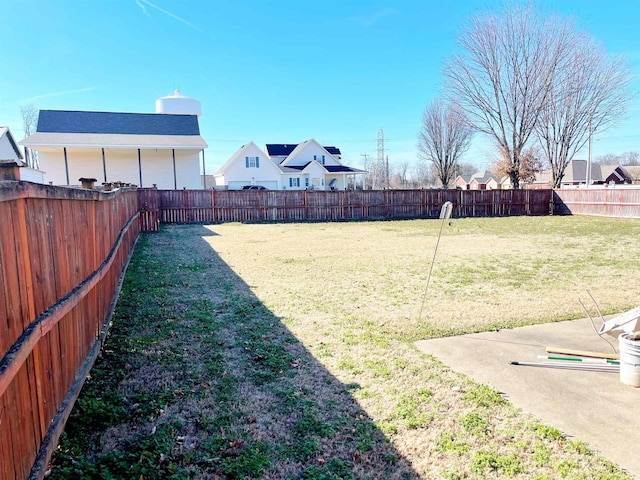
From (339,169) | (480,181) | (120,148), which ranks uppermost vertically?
(120,148)

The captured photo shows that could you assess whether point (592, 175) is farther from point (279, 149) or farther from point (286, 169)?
point (286, 169)

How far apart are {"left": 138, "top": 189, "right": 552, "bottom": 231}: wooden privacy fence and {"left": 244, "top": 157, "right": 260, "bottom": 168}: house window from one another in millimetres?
15810

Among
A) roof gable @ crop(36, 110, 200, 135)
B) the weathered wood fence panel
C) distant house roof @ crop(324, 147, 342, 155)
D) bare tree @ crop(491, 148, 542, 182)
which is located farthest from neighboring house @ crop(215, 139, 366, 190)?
the weathered wood fence panel

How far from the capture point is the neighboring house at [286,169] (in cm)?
3691

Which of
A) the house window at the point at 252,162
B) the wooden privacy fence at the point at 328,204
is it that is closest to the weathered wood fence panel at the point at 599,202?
the wooden privacy fence at the point at 328,204

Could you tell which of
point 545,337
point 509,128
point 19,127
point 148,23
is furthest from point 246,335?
point 19,127

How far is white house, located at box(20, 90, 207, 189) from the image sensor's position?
24.1 meters

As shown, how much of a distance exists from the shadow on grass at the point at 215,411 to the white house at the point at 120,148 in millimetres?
22045

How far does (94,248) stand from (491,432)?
363 centimetres

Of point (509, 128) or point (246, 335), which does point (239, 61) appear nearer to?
point (509, 128)

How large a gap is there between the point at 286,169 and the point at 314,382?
37.2m

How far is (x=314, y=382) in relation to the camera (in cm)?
338

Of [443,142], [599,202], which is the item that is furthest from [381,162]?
[599,202]

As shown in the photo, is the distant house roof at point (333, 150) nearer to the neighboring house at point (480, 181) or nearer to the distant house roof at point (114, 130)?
the distant house roof at point (114, 130)
